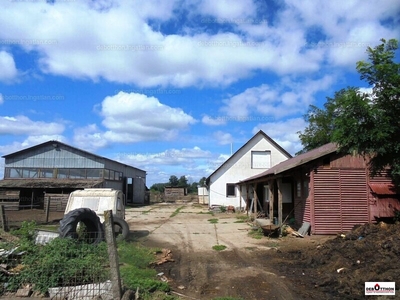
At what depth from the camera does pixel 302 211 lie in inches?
626

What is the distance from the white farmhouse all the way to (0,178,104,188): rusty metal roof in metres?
11.5

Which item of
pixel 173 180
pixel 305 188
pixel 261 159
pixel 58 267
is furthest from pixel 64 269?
pixel 173 180

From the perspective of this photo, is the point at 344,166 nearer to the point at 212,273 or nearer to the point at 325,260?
the point at 325,260

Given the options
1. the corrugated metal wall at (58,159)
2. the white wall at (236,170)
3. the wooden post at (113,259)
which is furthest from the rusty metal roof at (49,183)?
the wooden post at (113,259)

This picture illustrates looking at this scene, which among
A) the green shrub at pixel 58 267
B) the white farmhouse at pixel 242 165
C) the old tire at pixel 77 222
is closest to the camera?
the green shrub at pixel 58 267

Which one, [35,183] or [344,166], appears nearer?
[344,166]

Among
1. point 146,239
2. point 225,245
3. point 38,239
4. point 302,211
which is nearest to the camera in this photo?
point 38,239

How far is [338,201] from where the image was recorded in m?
14.5

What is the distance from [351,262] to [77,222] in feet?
24.1

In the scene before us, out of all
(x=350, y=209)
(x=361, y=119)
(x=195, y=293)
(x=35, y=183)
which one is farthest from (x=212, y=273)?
(x=35, y=183)

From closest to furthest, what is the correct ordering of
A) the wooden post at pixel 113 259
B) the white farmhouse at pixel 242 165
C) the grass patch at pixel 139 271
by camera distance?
the wooden post at pixel 113 259, the grass patch at pixel 139 271, the white farmhouse at pixel 242 165

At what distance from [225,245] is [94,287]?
24.9 feet

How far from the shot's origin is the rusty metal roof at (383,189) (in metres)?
14.2

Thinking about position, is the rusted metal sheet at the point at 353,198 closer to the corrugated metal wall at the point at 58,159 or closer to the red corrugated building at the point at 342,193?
the red corrugated building at the point at 342,193
